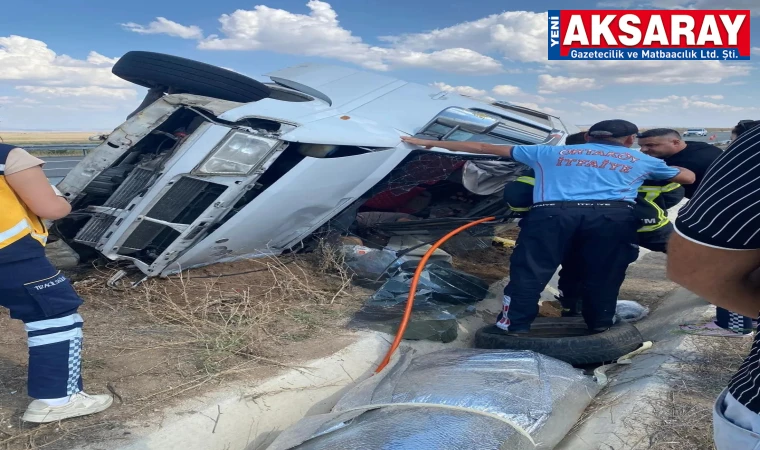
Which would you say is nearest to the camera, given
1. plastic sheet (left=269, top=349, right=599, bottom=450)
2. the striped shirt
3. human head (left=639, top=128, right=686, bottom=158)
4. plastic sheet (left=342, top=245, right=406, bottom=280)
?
the striped shirt

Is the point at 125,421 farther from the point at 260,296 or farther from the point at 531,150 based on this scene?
the point at 531,150

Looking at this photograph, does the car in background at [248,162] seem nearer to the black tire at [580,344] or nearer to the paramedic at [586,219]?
the paramedic at [586,219]

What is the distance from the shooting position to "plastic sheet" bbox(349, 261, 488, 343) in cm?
421

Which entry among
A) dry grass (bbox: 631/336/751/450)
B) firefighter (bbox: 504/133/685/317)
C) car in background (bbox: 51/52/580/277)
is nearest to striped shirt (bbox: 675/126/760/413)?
dry grass (bbox: 631/336/751/450)

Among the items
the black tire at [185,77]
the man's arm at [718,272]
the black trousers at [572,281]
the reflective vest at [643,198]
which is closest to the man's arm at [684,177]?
the reflective vest at [643,198]

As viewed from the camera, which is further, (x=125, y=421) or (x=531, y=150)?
(x=531, y=150)

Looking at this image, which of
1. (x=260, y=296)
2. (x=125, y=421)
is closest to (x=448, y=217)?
(x=260, y=296)

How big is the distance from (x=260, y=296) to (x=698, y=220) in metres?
3.85

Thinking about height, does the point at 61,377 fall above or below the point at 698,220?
below

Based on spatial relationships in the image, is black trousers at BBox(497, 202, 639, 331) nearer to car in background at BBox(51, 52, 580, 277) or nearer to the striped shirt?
car in background at BBox(51, 52, 580, 277)

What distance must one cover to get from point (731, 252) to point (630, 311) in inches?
160

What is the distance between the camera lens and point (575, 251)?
4121 mm

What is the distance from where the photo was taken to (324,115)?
4.84m

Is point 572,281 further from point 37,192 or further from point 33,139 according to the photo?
point 33,139
